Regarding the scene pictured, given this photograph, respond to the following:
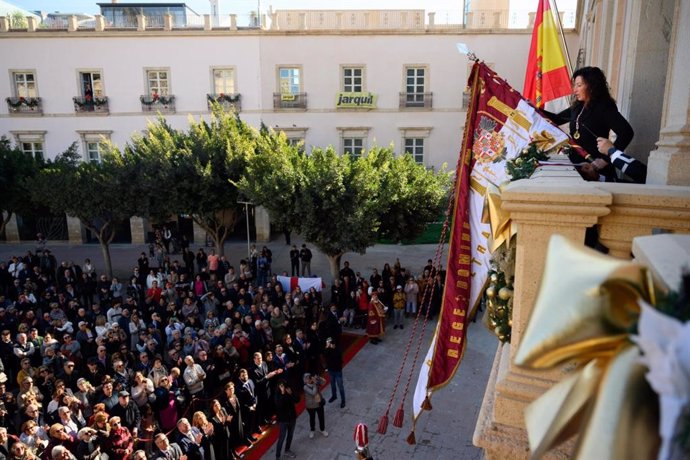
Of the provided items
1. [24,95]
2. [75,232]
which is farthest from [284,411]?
[24,95]

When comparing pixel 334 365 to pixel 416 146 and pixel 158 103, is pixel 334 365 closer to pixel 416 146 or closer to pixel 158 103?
pixel 416 146

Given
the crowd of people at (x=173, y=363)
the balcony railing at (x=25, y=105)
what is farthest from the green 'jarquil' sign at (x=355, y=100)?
the balcony railing at (x=25, y=105)

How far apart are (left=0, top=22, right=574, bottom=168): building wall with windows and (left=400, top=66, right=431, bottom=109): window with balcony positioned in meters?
0.05

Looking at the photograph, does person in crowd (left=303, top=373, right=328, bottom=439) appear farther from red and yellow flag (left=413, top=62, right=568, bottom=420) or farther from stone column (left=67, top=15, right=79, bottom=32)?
stone column (left=67, top=15, right=79, bottom=32)

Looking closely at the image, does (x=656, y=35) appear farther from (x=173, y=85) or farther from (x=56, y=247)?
(x=56, y=247)

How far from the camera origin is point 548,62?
318 inches

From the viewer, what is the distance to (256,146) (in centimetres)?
1797

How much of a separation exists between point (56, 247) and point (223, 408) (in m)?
21.0

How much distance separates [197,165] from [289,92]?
10.3 meters

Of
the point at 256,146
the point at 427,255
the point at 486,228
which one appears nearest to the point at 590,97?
the point at 486,228

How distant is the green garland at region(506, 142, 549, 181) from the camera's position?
3459 millimetres

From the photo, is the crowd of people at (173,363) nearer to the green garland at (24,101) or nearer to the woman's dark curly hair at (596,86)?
the woman's dark curly hair at (596,86)

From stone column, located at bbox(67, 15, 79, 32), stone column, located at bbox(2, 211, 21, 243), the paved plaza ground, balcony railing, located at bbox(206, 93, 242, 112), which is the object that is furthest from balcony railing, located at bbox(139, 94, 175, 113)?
the paved plaza ground

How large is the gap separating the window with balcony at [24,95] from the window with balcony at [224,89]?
29.2 ft
